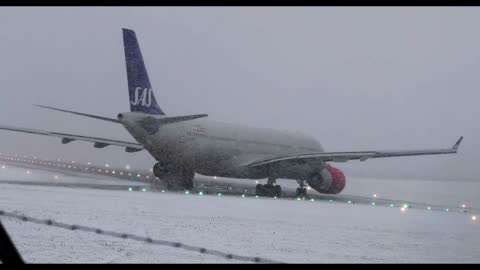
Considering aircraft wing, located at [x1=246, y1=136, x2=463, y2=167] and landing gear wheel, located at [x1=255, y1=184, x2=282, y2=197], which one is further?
landing gear wheel, located at [x1=255, y1=184, x2=282, y2=197]

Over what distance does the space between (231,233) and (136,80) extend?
1963 centimetres

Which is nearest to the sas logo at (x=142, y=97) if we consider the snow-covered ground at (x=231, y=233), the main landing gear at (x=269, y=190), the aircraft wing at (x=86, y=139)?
the aircraft wing at (x=86, y=139)

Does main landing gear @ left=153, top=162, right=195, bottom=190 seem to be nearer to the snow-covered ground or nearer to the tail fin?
the tail fin

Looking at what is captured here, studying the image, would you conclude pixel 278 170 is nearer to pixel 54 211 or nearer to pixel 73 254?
pixel 54 211

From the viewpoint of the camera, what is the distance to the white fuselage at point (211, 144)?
32.8 m

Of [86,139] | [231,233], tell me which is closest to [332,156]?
[86,139]

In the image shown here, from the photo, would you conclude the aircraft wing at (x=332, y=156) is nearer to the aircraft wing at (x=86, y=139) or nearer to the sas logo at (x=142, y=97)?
the sas logo at (x=142, y=97)

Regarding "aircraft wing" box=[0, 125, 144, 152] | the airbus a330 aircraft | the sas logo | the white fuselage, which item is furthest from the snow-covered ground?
"aircraft wing" box=[0, 125, 144, 152]

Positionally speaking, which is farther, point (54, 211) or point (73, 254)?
point (54, 211)

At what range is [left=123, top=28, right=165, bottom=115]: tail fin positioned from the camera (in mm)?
33125

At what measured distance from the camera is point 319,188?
128 feet

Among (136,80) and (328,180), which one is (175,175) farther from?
(328,180)
